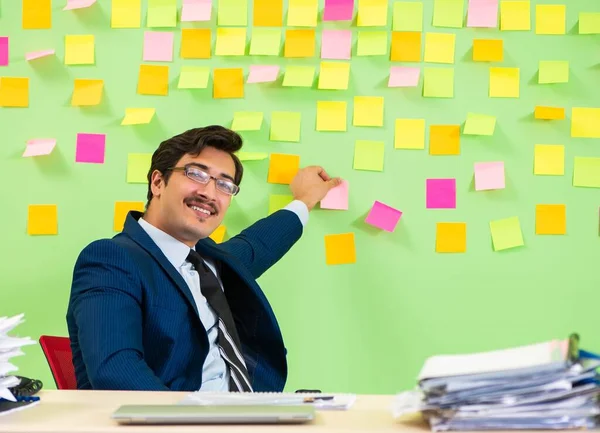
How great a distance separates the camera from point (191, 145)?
7.38 ft

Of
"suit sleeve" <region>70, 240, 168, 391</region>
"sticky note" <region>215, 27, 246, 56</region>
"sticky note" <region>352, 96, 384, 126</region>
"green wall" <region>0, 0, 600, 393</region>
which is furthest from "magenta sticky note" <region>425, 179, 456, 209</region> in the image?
"suit sleeve" <region>70, 240, 168, 391</region>

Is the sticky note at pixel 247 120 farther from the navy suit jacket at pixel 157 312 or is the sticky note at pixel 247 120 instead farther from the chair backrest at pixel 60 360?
the chair backrest at pixel 60 360

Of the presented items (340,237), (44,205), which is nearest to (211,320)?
(340,237)

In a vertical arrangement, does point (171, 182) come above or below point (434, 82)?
below

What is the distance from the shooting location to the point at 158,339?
1.92 metres

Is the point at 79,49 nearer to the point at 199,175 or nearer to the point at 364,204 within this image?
the point at 199,175

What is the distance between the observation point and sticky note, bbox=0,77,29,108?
101 inches

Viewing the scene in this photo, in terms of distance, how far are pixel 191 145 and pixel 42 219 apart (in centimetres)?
67

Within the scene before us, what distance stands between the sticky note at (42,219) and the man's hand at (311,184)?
817mm

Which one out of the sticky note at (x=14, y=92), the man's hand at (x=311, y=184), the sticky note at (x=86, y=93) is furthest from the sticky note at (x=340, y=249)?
the sticky note at (x=14, y=92)

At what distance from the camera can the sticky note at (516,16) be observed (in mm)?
2512

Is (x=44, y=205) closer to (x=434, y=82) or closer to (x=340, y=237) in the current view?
(x=340, y=237)

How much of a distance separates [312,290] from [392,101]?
27.2 inches

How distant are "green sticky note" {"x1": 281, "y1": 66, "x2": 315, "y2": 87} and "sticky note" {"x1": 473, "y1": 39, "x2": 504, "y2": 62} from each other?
55 centimetres
